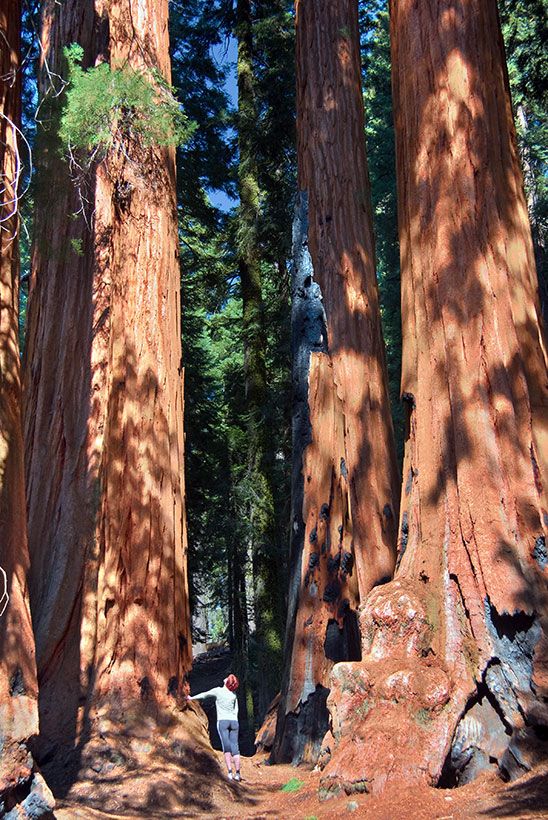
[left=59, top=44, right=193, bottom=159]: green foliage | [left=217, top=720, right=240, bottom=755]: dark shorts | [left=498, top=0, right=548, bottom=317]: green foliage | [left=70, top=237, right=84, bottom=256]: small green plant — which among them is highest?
[left=498, top=0, right=548, bottom=317]: green foliage

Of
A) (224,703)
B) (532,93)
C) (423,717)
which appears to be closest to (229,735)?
(224,703)

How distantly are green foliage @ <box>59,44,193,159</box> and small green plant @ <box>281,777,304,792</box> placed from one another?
5.63 metres

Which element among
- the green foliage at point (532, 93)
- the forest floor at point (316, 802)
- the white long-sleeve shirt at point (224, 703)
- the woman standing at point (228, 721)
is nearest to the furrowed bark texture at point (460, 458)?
the forest floor at point (316, 802)

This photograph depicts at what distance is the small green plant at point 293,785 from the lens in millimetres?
5877

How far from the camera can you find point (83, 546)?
6.29 meters

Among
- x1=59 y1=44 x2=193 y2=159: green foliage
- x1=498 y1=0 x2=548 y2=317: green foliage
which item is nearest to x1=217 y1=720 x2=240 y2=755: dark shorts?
x1=59 y1=44 x2=193 y2=159: green foliage

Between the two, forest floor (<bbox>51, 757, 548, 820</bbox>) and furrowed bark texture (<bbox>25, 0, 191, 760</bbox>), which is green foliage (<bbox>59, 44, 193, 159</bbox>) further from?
forest floor (<bbox>51, 757, 548, 820</bbox>)

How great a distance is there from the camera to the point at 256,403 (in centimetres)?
1531

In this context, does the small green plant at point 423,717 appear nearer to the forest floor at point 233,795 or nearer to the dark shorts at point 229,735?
the forest floor at point 233,795

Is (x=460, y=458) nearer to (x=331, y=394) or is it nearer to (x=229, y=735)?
(x=331, y=394)

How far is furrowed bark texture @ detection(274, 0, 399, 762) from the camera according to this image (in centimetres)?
736

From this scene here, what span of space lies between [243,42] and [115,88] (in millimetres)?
11653

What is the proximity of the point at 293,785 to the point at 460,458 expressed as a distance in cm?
303

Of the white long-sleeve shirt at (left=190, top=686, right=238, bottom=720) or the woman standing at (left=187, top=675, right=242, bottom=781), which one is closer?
the woman standing at (left=187, top=675, right=242, bottom=781)
